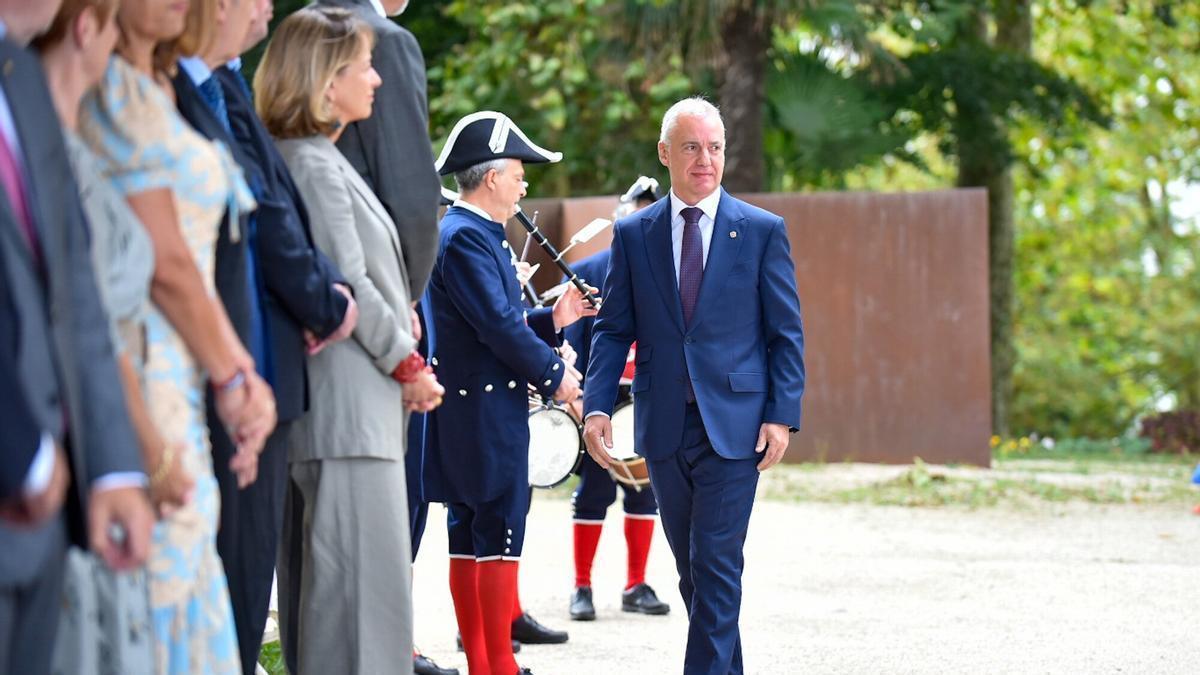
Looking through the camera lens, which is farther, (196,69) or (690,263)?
(690,263)

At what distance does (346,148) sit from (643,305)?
1.44 m

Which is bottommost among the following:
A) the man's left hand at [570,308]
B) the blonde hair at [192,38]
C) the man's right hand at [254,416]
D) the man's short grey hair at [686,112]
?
the man's right hand at [254,416]

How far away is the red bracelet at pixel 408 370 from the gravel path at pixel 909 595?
2297mm

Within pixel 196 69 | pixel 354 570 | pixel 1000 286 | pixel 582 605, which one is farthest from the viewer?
pixel 1000 286

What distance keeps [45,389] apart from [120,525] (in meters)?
0.31

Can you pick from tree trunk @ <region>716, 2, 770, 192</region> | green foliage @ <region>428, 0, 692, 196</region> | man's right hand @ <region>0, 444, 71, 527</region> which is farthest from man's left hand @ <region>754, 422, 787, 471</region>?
tree trunk @ <region>716, 2, 770, 192</region>

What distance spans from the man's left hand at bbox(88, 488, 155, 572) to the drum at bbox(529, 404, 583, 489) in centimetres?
385

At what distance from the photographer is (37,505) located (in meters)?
2.73

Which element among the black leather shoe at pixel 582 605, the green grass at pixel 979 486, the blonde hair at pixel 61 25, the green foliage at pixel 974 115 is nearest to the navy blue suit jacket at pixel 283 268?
the blonde hair at pixel 61 25

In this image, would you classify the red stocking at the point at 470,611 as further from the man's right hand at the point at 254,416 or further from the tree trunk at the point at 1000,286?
the tree trunk at the point at 1000,286

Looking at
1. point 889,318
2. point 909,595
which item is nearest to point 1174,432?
point 889,318

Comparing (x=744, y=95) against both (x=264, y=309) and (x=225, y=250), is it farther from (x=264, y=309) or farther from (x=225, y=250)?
(x=225, y=250)

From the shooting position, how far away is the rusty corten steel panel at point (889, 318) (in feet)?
51.5

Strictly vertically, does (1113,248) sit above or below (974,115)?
below
